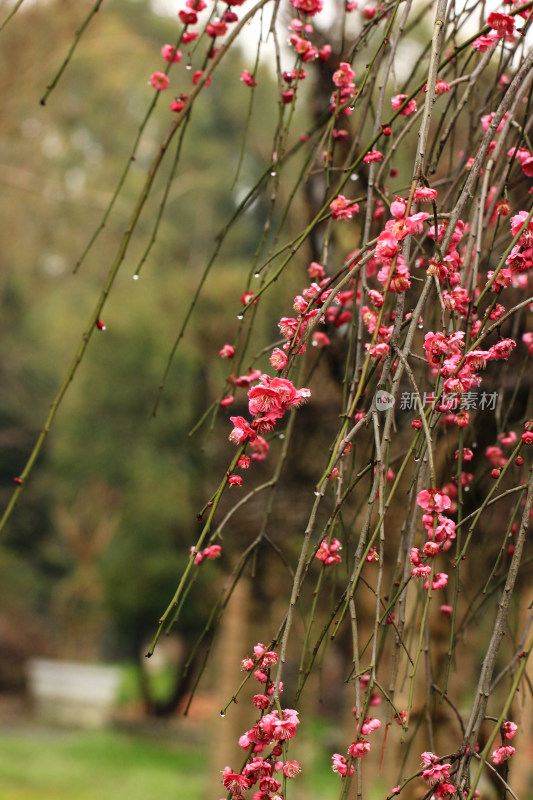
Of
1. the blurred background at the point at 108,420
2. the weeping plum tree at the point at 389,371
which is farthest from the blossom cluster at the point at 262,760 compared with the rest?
the blurred background at the point at 108,420

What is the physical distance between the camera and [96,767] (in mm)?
6047

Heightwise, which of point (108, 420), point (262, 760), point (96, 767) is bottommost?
point (262, 760)

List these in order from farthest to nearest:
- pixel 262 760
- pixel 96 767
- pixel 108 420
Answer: pixel 108 420 → pixel 96 767 → pixel 262 760

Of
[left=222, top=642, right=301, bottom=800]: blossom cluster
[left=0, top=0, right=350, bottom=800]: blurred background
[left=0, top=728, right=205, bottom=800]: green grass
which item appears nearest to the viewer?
[left=222, top=642, right=301, bottom=800]: blossom cluster

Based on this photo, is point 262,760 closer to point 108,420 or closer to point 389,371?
point 389,371

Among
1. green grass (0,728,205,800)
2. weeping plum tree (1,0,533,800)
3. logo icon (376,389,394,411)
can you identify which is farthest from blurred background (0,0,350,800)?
logo icon (376,389,394,411)

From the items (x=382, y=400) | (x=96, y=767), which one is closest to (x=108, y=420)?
(x=96, y=767)

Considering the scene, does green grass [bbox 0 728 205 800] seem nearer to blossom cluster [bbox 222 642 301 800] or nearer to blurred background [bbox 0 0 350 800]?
blurred background [bbox 0 0 350 800]

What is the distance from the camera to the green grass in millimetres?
5523

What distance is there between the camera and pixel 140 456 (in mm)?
6680

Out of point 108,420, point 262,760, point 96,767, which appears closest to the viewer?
point 262,760

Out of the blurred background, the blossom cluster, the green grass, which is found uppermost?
the blurred background

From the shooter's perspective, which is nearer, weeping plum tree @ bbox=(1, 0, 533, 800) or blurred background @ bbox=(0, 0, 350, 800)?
weeping plum tree @ bbox=(1, 0, 533, 800)

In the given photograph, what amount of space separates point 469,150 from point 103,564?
589 centimetres
